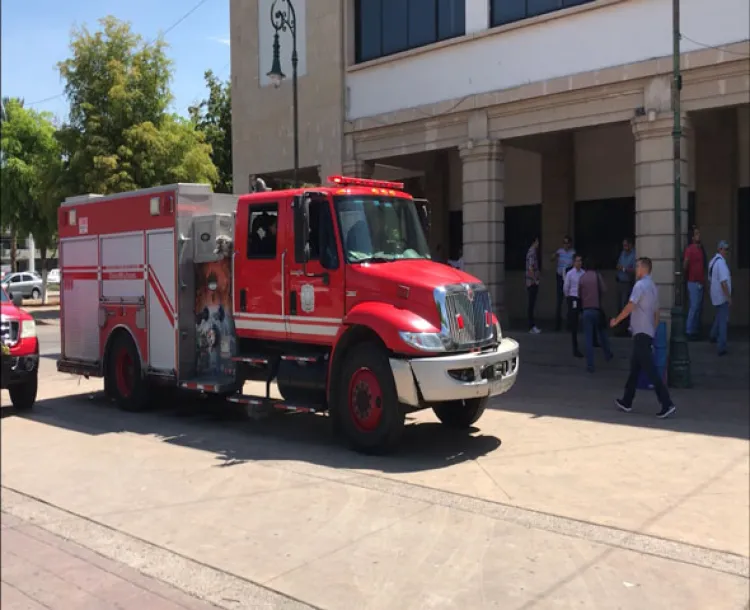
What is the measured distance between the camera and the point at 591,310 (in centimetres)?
1219

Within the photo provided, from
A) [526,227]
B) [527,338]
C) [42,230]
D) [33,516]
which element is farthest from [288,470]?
[42,230]

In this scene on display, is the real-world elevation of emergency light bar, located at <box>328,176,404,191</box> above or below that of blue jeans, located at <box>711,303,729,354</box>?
above

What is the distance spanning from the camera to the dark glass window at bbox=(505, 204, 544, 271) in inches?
763

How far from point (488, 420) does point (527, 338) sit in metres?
5.35

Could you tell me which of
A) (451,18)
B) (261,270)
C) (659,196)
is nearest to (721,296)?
(659,196)

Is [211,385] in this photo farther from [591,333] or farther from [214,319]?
[591,333]

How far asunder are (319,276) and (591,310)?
19.4ft

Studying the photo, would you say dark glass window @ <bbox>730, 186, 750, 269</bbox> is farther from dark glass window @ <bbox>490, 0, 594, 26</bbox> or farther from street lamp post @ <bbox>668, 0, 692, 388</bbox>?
dark glass window @ <bbox>490, 0, 594, 26</bbox>

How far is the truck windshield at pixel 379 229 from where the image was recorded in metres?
8.05

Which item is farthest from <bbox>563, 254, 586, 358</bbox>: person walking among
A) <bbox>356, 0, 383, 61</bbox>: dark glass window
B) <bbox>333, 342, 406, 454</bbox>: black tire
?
<bbox>356, 0, 383, 61</bbox>: dark glass window

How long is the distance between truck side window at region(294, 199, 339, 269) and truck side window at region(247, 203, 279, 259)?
58cm

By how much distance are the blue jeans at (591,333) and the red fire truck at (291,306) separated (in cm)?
425

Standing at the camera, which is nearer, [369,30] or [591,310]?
[591,310]

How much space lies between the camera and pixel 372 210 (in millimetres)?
8305
